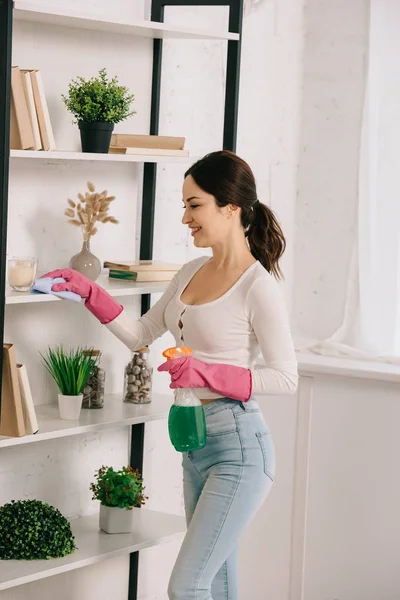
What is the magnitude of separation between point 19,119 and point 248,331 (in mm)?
723

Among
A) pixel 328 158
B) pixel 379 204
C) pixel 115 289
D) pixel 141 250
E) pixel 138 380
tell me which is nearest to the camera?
pixel 115 289

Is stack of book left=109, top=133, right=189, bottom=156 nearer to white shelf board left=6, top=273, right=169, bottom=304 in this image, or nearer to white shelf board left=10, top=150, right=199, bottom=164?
white shelf board left=10, top=150, right=199, bottom=164

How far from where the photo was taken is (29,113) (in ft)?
8.31

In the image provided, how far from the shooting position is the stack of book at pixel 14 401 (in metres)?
2.56

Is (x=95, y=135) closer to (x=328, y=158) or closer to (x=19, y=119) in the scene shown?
(x=19, y=119)

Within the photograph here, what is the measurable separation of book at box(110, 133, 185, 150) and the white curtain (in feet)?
2.85

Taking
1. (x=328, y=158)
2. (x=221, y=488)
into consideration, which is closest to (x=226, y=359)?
(x=221, y=488)

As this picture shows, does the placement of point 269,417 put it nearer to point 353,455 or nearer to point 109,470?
point 353,455

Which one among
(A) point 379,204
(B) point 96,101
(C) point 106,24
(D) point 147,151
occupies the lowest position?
(A) point 379,204

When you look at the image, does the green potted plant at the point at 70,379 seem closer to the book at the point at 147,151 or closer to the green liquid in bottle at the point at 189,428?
the green liquid in bottle at the point at 189,428

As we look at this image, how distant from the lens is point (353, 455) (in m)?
3.34

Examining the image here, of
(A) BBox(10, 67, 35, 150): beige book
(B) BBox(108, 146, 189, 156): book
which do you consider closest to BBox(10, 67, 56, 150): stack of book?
(A) BBox(10, 67, 35, 150): beige book

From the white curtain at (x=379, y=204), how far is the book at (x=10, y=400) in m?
1.32

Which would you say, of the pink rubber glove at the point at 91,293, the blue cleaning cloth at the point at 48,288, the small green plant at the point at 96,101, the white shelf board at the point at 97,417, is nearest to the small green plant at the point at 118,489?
the white shelf board at the point at 97,417
